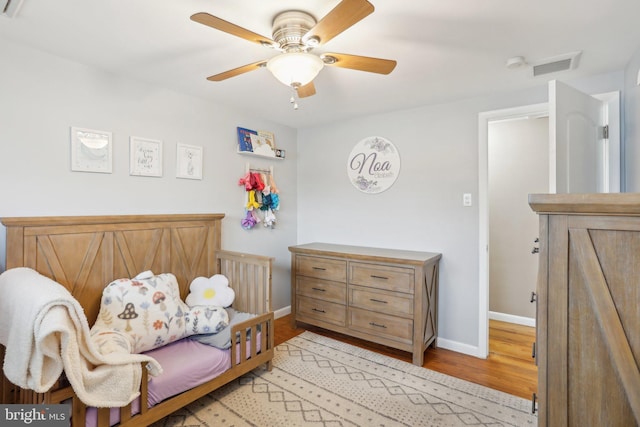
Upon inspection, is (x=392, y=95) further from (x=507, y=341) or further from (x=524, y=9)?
(x=507, y=341)

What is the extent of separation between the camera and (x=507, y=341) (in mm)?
3018

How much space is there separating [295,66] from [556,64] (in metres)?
1.71

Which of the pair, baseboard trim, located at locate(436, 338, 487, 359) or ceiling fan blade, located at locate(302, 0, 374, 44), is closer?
ceiling fan blade, located at locate(302, 0, 374, 44)

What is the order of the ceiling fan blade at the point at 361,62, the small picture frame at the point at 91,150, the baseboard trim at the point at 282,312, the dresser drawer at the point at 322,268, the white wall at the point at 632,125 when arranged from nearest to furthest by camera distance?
the ceiling fan blade at the point at 361,62
the white wall at the point at 632,125
the small picture frame at the point at 91,150
the dresser drawer at the point at 322,268
the baseboard trim at the point at 282,312

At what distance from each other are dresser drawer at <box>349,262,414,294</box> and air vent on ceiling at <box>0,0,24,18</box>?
260cm

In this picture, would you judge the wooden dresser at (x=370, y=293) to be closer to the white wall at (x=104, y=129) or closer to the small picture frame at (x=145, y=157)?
the white wall at (x=104, y=129)

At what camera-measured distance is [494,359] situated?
2.67 m

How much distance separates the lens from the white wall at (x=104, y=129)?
6.14 ft

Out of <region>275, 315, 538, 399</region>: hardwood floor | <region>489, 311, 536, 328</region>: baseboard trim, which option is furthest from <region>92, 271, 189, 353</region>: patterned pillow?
<region>489, 311, 536, 328</region>: baseboard trim

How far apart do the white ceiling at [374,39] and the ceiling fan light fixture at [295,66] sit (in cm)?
20

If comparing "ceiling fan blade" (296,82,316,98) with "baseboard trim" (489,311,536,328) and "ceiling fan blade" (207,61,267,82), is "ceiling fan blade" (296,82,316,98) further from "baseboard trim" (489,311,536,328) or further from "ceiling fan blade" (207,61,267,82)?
"baseboard trim" (489,311,536,328)

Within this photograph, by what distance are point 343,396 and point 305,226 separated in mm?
2015

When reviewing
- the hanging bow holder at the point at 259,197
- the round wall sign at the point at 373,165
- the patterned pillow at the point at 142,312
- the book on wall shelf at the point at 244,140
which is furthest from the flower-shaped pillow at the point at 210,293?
the round wall sign at the point at 373,165

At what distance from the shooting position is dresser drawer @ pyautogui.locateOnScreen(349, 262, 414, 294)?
2602mm
